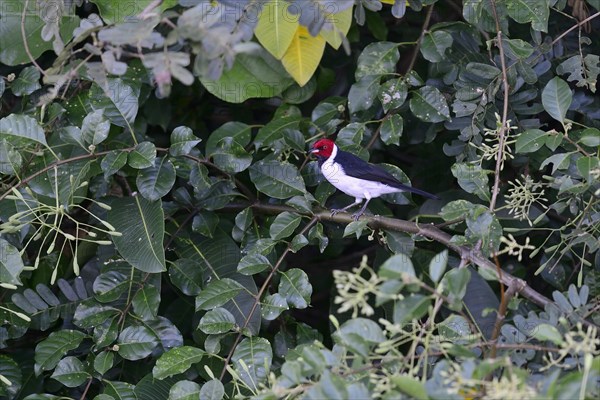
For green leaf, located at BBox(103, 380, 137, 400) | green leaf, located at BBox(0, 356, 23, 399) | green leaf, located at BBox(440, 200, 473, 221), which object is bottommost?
green leaf, located at BBox(0, 356, 23, 399)

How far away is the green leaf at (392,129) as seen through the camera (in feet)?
10.4

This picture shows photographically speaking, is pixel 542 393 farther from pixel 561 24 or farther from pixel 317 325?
pixel 317 325

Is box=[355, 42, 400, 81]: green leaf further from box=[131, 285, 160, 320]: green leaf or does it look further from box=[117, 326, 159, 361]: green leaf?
box=[117, 326, 159, 361]: green leaf

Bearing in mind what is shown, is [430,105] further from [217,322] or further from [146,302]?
[146,302]

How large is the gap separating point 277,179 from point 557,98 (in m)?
1.01

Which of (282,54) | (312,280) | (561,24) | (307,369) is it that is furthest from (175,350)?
(561,24)

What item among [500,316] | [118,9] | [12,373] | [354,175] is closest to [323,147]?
[354,175]

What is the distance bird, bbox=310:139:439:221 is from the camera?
326 cm

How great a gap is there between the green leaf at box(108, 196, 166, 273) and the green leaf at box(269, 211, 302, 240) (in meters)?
0.37

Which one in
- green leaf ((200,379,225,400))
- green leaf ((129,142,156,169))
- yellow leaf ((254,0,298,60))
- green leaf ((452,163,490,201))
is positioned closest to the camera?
green leaf ((200,379,225,400))

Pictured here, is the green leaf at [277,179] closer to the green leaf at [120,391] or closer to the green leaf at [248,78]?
the green leaf at [248,78]

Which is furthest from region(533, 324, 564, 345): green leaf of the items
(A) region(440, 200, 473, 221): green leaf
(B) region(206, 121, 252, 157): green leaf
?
(B) region(206, 121, 252, 157): green leaf

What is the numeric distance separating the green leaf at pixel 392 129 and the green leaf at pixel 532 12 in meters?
0.55

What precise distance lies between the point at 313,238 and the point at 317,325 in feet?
4.91
